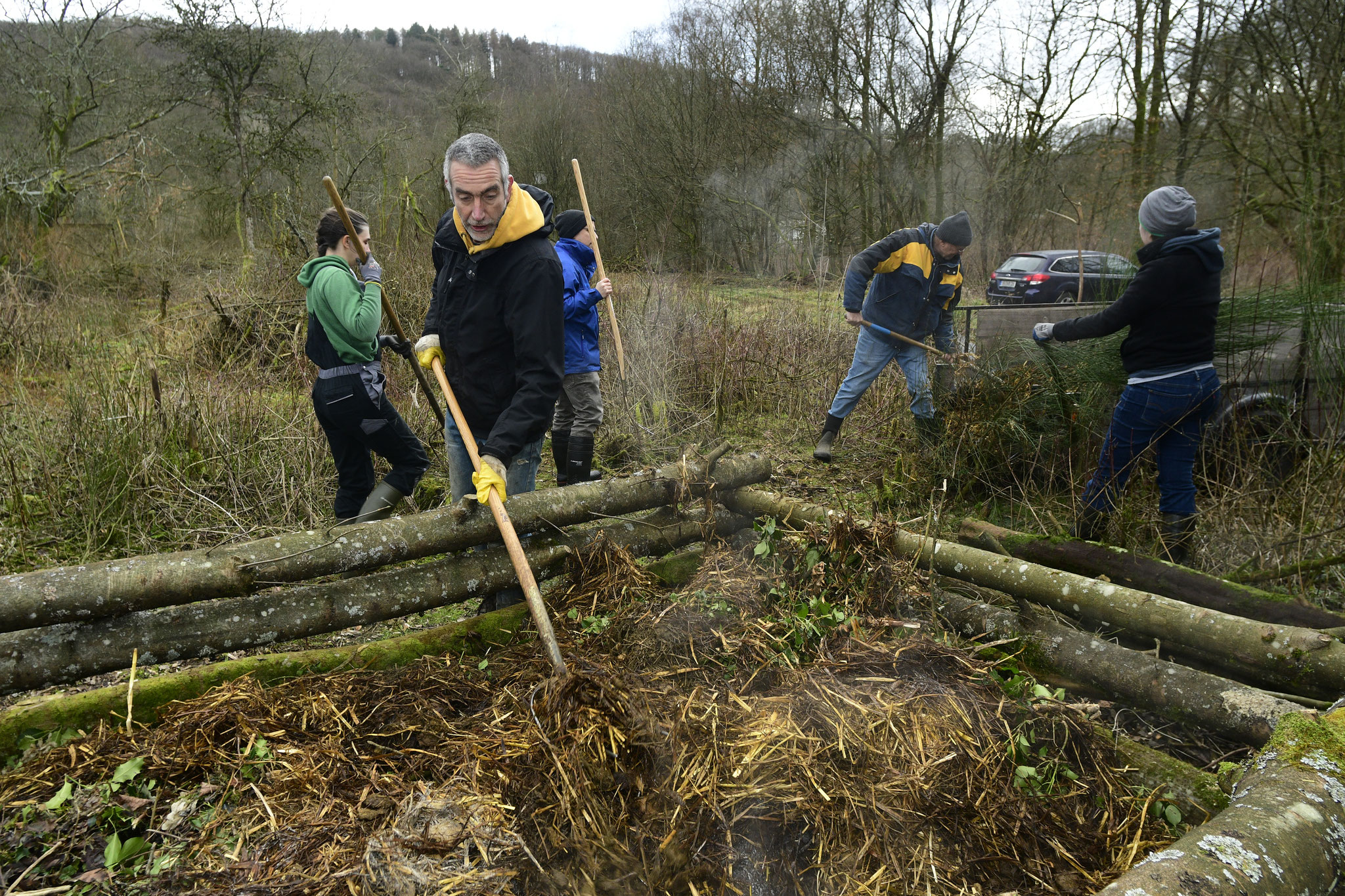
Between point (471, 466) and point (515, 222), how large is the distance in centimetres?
118

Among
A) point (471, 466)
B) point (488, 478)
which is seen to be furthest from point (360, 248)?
point (488, 478)

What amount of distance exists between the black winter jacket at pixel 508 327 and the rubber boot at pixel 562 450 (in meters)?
1.86

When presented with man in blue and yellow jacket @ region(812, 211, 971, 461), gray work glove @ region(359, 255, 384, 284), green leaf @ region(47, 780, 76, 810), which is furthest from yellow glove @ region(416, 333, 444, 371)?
man in blue and yellow jacket @ region(812, 211, 971, 461)

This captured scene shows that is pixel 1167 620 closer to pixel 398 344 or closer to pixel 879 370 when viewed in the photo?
pixel 879 370

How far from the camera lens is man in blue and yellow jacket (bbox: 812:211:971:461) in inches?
211

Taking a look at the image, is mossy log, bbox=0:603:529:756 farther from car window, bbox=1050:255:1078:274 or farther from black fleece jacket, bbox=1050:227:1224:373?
car window, bbox=1050:255:1078:274

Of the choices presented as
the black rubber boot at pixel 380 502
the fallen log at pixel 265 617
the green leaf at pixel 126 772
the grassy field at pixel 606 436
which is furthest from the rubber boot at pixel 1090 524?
the green leaf at pixel 126 772

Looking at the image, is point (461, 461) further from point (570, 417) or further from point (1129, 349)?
point (1129, 349)

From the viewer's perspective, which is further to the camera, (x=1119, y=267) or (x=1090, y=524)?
(x=1119, y=267)

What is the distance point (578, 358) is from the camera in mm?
4836

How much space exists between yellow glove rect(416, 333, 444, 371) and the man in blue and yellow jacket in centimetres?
329

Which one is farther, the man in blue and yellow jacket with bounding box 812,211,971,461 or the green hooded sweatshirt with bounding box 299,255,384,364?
the man in blue and yellow jacket with bounding box 812,211,971,461

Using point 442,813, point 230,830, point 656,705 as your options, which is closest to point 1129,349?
point 656,705

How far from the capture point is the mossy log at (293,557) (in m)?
2.46
